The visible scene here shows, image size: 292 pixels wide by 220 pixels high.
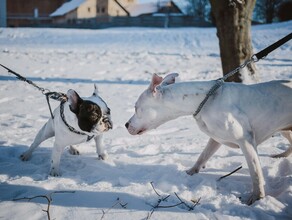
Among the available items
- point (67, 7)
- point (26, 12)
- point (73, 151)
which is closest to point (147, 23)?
point (67, 7)

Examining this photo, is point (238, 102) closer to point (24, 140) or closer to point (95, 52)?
point (24, 140)

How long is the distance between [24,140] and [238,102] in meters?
3.26

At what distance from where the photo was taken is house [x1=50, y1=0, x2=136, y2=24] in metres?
40.8

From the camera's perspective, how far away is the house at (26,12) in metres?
43.5

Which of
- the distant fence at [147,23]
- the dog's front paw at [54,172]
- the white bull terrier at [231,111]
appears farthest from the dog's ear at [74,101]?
the distant fence at [147,23]

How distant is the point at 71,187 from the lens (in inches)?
115

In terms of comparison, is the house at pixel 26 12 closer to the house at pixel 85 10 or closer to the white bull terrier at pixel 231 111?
the house at pixel 85 10

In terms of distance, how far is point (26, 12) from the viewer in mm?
44281

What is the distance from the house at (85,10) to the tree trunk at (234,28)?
37227 millimetres

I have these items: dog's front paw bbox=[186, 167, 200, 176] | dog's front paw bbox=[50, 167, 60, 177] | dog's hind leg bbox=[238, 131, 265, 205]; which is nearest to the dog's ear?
dog's front paw bbox=[50, 167, 60, 177]

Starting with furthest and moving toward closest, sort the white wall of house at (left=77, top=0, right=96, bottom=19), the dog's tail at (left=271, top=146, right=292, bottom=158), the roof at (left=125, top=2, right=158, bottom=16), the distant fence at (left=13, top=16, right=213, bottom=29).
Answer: the roof at (left=125, top=2, right=158, bottom=16) < the white wall of house at (left=77, top=0, right=96, bottom=19) < the distant fence at (left=13, top=16, right=213, bottom=29) < the dog's tail at (left=271, top=146, right=292, bottom=158)

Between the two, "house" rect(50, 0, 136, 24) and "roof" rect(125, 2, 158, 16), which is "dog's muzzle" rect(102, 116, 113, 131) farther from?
"roof" rect(125, 2, 158, 16)

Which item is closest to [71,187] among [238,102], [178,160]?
[178,160]

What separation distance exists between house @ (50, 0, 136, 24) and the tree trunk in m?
37.2
